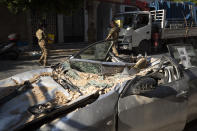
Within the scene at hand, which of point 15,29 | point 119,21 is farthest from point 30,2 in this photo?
point 119,21

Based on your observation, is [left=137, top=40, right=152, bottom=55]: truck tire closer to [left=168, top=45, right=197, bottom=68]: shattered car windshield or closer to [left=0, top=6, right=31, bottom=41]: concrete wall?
[left=0, top=6, right=31, bottom=41]: concrete wall

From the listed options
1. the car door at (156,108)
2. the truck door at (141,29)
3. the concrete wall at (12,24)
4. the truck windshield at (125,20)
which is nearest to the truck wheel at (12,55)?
the concrete wall at (12,24)

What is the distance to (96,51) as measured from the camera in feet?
12.3

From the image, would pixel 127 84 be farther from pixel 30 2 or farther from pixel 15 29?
pixel 15 29

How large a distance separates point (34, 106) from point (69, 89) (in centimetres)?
49

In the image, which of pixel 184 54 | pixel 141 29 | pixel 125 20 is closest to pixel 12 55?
pixel 125 20

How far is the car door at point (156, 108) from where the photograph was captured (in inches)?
83.4

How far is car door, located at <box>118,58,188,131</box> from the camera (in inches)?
83.4

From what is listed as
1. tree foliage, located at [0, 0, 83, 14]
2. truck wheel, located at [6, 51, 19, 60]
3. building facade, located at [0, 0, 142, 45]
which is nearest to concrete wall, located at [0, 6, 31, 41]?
building facade, located at [0, 0, 142, 45]

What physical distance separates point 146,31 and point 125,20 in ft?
4.19

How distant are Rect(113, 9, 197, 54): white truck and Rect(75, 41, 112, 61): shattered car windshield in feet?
21.8

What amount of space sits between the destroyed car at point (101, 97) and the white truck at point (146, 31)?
715 centimetres

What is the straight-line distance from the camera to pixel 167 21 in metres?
12.8

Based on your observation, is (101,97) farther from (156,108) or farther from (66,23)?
(66,23)
